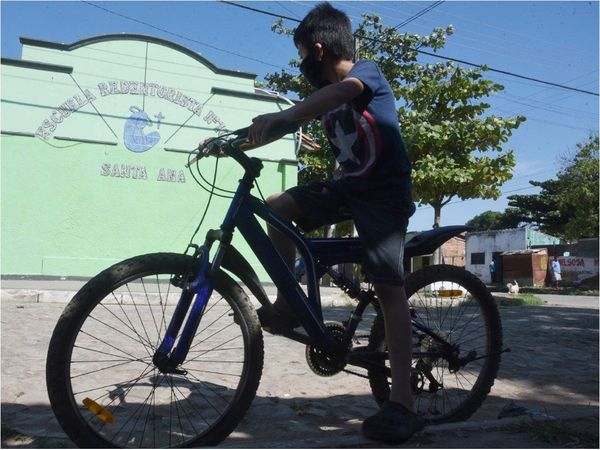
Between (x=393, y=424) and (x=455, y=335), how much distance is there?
0.97 meters

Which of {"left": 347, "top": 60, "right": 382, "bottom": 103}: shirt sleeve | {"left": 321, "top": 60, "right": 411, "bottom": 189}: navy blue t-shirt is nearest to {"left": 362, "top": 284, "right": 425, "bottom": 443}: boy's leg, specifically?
{"left": 321, "top": 60, "right": 411, "bottom": 189}: navy blue t-shirt

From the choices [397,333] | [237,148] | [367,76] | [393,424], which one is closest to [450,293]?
[397,333]

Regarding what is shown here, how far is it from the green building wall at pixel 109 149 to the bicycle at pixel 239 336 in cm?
929

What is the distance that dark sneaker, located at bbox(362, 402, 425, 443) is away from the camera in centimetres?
236

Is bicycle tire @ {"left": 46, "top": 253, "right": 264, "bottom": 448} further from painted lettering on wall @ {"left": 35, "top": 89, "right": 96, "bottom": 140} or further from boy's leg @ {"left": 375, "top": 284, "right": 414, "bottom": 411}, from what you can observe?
painted lettering on wall @ {"left": 35, "top": 89, "right": 96, "bottom": 140}

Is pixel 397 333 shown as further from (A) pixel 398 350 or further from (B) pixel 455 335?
(B) pixel 455 335

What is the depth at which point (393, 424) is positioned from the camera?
238 centimetres

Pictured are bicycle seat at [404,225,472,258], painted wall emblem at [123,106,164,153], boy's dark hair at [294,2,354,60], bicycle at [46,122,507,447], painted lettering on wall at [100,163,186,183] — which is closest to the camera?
bicycle at [46,122,507,447]

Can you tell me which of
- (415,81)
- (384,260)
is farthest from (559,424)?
(415,81)

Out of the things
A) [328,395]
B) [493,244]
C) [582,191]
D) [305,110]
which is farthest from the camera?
[493,244]

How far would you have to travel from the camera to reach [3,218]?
12.6 meters

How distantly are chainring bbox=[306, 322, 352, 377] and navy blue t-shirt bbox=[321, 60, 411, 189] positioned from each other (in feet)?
2.25

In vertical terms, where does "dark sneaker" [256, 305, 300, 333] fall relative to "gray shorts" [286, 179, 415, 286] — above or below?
below

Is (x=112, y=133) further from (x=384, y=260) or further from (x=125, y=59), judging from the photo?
(x=384, y=260)
